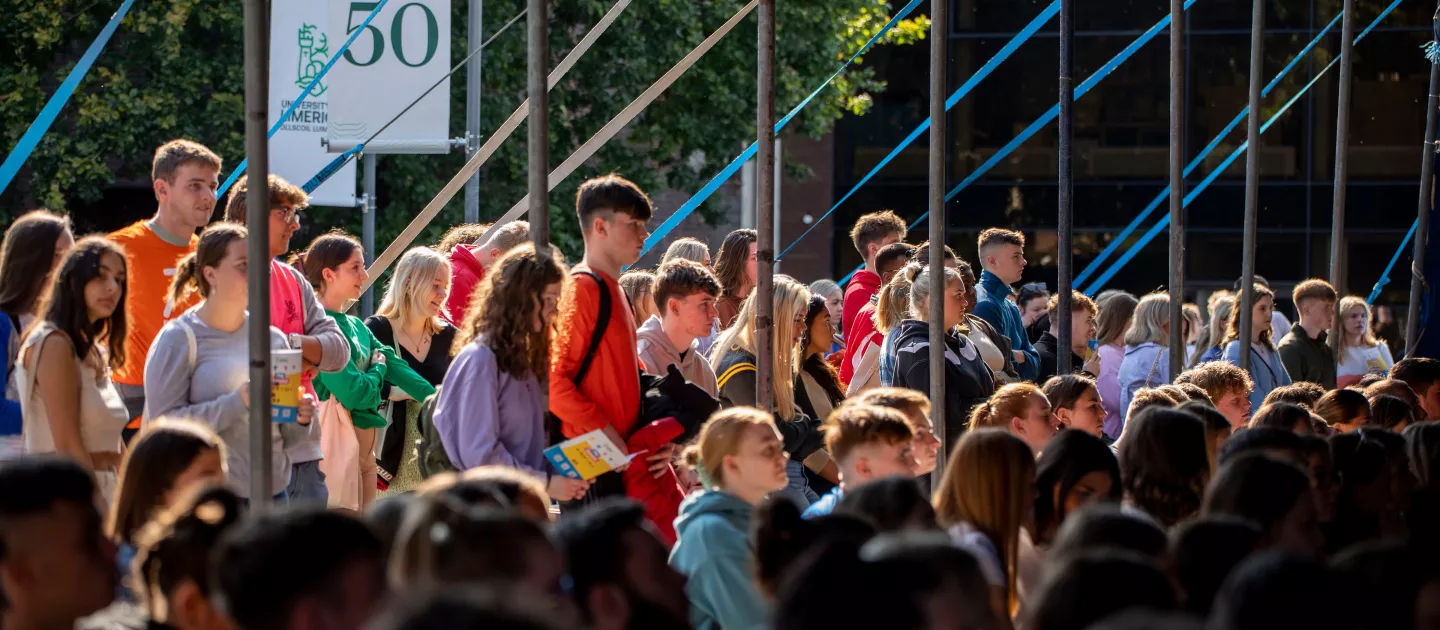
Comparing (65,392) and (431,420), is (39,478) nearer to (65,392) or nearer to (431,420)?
(65,392)

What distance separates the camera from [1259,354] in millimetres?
9000

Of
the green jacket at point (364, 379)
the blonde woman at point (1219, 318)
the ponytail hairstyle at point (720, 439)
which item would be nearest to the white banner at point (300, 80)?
the blonde woman at point (1219, 318)

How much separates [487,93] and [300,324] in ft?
38.1

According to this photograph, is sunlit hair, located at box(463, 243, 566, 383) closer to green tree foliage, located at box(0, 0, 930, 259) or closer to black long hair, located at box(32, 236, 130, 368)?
black long hair, located at box(32, 236, 130, 368)

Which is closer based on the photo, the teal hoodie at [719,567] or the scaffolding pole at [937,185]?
the teal hoodie at [719,567]

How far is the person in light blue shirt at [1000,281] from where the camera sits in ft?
27.5

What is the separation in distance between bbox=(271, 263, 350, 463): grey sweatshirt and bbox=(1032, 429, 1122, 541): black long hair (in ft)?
7.21

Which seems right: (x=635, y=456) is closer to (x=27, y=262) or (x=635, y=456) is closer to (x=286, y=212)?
(x=286, y=212)

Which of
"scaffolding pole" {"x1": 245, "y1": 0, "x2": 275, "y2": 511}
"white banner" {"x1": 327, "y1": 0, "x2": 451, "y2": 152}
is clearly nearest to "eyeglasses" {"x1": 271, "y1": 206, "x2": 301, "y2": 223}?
"scaffolding pole" {"x1": 245, "y1": 0, "x2": 275, "y2": 511}

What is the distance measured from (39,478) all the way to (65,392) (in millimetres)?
1667

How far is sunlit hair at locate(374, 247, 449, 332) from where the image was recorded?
275 inches

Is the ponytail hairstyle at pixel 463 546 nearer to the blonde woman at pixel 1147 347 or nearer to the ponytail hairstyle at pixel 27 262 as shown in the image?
the ponytail hairstyle at pixel 27 262

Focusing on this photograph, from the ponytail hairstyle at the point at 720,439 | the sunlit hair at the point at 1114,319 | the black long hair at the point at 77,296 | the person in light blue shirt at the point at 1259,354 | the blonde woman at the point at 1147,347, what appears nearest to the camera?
the ponytail hairstyle at the point at 720,439

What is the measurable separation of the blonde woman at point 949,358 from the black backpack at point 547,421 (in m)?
1.90
